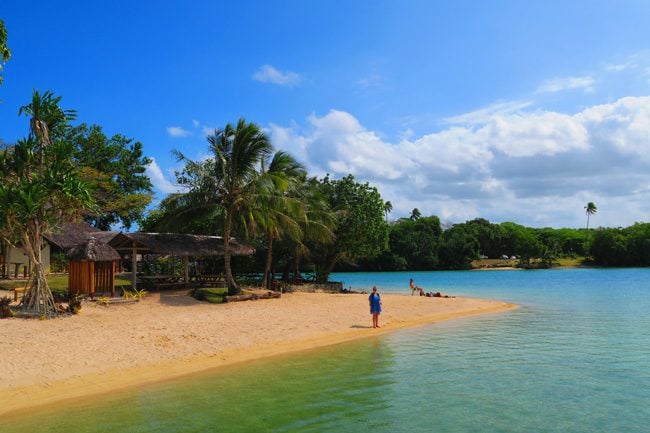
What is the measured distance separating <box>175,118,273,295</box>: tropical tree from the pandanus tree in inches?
268

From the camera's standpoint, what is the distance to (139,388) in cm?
1070

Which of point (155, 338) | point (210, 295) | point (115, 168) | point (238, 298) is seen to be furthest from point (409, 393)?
point (115, 168)

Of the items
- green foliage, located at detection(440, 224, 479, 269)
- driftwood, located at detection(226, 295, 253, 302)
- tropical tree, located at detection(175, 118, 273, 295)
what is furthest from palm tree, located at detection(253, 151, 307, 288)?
green foliage, located at detection(440, 224, 479, 269)

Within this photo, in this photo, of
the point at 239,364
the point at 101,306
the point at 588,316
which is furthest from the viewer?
the point at 588,316

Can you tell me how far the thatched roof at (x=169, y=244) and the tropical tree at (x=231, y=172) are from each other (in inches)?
49.1

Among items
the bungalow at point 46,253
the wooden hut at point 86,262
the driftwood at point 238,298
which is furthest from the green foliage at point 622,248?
the wooden hut at point 86,262

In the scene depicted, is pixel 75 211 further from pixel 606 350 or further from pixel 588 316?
pixel 588 316

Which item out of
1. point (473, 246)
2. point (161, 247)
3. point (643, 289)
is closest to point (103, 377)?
point (161, 247)

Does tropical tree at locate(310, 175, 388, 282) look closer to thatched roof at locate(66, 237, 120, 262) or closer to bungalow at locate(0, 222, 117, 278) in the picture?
bungalow at locate(0, 222, 117, 278)

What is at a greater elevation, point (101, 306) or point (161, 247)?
point (161, 247)

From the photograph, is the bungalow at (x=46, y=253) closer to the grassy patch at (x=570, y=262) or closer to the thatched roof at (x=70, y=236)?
the thatched roof at (x=70, y=236)

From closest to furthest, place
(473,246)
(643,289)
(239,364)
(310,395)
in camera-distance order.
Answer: (310,395) → (239,364) → (643,289) → (473,246)

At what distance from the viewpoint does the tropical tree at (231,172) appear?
2305cm

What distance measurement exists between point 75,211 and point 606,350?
54.5 ft
